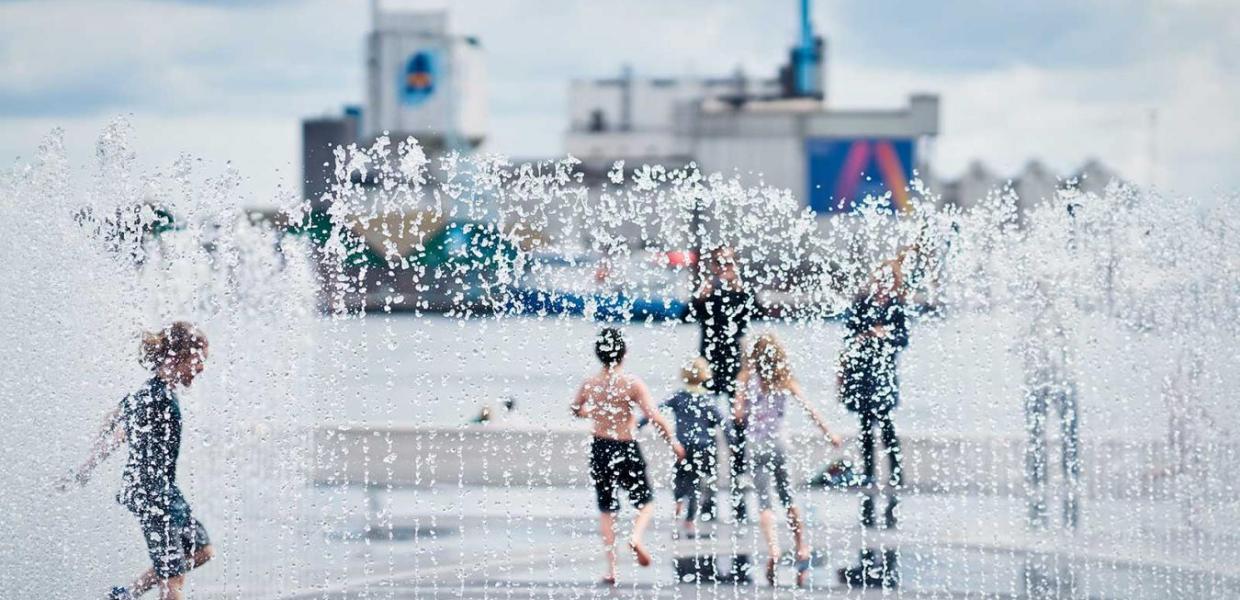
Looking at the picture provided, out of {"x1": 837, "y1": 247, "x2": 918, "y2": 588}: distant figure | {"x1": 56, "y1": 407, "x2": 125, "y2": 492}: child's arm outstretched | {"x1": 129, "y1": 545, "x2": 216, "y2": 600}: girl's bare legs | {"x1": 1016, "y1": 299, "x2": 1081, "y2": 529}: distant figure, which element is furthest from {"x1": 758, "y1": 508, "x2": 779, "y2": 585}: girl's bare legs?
{"x1": 56, "y1": 407, "x2": 125, "y2": 492}: child's arm outstretched

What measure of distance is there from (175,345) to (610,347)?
1.91 metres

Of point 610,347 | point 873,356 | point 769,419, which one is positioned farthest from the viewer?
point 873,356

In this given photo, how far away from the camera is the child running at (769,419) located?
7871 millimetres

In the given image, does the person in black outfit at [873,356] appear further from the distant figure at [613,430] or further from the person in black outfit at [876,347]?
the distant figure at [613,430]

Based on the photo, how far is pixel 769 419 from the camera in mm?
7953

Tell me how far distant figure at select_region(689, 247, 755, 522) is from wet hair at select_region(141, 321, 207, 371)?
9.87ft

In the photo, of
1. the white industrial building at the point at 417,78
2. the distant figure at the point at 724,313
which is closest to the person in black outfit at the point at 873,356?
the distant figure at the point at 724,313

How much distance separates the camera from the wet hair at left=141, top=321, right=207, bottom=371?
6801 mm

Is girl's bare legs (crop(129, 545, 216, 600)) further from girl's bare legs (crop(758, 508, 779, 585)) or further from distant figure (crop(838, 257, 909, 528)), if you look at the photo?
distant figure (crop(838, 257, 909, 528))

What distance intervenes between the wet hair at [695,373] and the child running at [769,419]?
0.32 metres

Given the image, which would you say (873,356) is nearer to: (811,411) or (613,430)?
(811,411)

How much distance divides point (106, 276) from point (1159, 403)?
6.38 m

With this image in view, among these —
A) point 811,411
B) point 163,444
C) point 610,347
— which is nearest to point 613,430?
point 610,347

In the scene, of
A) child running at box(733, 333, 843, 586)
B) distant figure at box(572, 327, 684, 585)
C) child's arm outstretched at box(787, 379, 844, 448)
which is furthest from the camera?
child's arm outstretched at box(787, 379, 844, 448)
